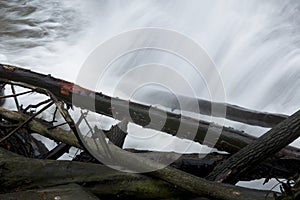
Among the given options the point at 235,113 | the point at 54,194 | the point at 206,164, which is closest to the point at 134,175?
the point at 54,194

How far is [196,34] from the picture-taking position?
706 cm

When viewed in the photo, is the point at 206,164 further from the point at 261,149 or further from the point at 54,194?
the point at 54,194

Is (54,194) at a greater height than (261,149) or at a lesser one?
lesser

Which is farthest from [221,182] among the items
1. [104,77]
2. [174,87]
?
[104,77]

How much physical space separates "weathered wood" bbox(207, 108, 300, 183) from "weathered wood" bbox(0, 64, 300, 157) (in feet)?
1.09

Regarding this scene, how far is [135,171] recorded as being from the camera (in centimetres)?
232

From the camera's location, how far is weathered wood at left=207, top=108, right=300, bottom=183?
7.79ft

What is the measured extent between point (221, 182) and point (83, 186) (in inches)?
21.9

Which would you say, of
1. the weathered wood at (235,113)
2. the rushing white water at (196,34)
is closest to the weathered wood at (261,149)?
the weathered wood at (235,113)

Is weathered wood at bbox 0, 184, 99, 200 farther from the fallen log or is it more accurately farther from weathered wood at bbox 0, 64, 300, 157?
weathered wood at bbox 0, 64, 300, 157

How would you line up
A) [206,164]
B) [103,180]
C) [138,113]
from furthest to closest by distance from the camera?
[138,113] → [206,164] → [103,180]

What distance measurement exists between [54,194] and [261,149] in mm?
835

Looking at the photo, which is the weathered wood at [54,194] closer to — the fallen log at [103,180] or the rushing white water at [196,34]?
the fallen log at [103,180]

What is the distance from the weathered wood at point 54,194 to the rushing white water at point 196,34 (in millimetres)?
3181
